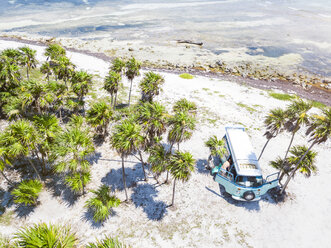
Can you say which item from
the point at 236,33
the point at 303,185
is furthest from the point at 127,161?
the point at 236,33

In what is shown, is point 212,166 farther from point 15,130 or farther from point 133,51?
point 133,51

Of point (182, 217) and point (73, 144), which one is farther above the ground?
point (73, 144)

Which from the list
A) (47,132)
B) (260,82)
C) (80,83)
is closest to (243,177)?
(47,132)

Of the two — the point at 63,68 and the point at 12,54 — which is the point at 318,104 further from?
the point at 12,54

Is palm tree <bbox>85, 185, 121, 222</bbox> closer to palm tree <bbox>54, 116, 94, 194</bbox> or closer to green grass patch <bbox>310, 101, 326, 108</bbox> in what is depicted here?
palm tree <bbox>54, 116, 94, 194</bbox>

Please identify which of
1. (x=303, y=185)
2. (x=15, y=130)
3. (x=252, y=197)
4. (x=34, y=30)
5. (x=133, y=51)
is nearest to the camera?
(x=15, y=130)

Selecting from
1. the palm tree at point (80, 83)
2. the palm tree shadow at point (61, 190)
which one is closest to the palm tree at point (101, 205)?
the palm tree shadow at point (61, 190)
